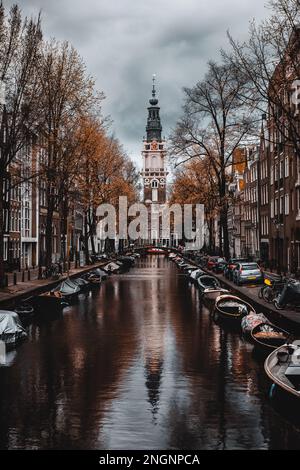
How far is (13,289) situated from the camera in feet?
140

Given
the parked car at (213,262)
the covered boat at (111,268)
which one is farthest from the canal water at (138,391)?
the covered boat at (111,268)

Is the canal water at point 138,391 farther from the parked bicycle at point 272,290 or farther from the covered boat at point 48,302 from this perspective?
the parked bicycle at point 272,290

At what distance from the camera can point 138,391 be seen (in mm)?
18500

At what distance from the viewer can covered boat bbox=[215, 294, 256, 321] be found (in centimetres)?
3131

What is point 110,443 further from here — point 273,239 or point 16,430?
point 273,239

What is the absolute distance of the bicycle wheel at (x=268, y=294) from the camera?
119 feet

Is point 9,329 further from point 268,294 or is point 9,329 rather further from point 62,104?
point 62,104

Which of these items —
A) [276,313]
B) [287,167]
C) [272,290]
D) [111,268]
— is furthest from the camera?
[111,268]

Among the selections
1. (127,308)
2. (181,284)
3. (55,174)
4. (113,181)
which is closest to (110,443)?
(127,308)

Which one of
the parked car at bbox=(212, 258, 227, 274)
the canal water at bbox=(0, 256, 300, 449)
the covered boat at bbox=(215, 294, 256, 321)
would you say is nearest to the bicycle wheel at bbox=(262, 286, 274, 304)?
the covered boat at bbox=(215, 294, 256, 321)

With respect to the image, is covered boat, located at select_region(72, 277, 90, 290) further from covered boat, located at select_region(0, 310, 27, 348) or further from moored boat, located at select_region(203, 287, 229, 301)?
covered boat, located at select_region(0, 310, 27, 348)

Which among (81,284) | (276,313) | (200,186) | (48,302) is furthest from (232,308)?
(200,186)

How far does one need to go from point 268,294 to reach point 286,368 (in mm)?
20220

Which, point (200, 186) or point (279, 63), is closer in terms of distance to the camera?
point (279, 63)
